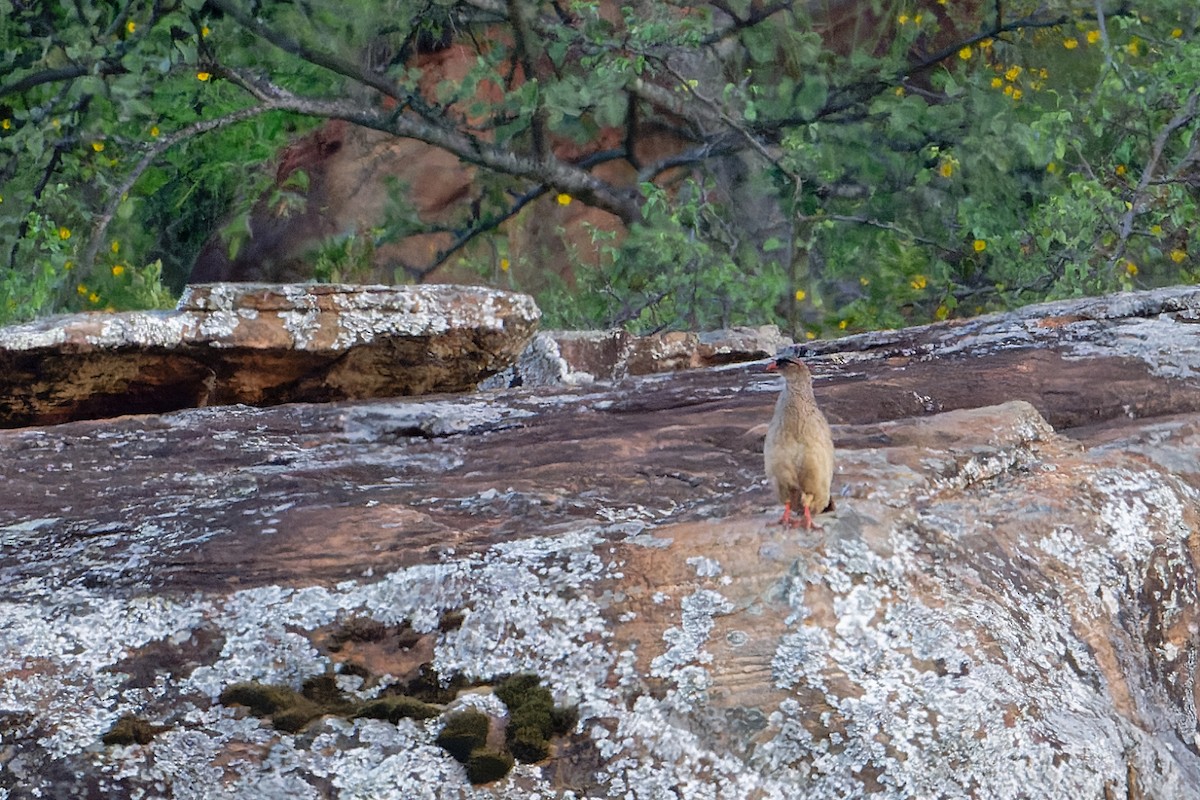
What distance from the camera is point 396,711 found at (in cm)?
293

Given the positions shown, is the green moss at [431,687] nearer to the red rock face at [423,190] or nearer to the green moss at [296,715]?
the green moss at [296,715]

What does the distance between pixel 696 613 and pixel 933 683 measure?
20.2 inches

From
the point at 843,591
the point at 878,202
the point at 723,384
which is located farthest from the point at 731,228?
the point at 843,591

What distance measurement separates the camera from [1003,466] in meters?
3.72

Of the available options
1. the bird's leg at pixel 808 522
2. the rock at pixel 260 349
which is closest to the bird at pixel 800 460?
Answer: the bird's leg at pixel 808 522

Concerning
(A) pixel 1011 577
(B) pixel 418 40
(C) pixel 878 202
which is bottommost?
(A) pixel 1011 577

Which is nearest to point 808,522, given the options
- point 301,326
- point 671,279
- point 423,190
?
point 301,326

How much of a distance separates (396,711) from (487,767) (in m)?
0.23

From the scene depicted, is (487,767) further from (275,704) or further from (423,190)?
(423,190)

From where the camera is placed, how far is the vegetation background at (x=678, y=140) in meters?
8.77

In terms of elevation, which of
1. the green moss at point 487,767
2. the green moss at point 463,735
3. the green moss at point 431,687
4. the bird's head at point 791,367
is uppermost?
the bird's head at point 791,367

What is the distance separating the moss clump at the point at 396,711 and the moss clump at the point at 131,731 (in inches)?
16.1

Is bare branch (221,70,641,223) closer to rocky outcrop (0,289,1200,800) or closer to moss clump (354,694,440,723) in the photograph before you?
rocky outcrop (0,289,1200,800)

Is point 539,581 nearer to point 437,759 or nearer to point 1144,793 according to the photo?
point 437,759
